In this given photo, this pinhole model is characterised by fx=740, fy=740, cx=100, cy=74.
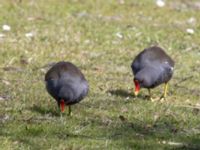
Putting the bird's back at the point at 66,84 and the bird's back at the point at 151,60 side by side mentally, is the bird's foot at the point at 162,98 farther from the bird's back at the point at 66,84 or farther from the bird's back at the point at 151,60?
the bird's back at the point at 66,84

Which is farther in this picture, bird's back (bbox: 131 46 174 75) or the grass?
bird's back (bbox: 131 46 174 75)

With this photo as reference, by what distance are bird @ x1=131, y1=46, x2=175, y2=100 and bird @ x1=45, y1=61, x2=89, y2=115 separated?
1320 millimetres

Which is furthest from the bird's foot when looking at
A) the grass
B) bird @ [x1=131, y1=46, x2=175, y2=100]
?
the grass

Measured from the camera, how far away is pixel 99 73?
11969 millimetres

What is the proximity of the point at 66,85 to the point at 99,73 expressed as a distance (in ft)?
10.3

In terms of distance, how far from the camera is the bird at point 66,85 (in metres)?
8.72

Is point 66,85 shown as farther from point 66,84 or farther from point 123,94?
point 123,94

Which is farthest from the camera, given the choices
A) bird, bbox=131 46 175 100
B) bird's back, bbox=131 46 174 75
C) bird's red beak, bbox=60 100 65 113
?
bird's back, bbox=131 46 174 75

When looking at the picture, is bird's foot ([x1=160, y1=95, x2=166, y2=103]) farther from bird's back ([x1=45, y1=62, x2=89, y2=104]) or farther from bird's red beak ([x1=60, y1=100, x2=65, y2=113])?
bird's red beak ([x1=60, y1=100, x2=65, y2=113])

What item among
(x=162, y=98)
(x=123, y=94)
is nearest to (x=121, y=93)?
(x=123, y=94)

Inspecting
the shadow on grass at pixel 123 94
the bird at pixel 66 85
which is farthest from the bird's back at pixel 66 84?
the shadow on grass at pixel 123 94

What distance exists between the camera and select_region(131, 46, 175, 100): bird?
1007 cm

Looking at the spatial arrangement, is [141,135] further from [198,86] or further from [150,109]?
[198,86]

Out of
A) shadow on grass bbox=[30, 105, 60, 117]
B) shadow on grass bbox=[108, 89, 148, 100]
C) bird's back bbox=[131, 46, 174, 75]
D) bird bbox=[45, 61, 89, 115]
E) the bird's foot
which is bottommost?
shadow on grass bbox=[30, 105, 60, 117]
